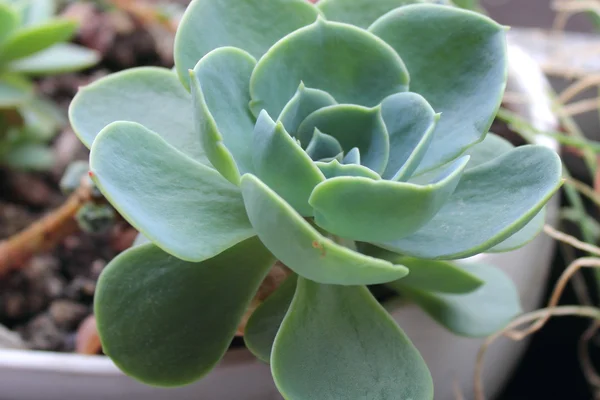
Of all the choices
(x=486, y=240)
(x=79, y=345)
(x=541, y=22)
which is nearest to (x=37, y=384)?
(x=79, y=345)

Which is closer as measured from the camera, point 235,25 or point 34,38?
point 235,25

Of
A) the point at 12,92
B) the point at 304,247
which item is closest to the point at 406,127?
the point at 304,247

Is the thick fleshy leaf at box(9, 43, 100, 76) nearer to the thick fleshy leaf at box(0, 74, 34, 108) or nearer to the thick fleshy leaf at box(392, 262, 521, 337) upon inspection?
the thick fleshy leaf at box(0, 74, 34, 108)

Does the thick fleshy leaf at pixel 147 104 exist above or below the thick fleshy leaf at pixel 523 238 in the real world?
above

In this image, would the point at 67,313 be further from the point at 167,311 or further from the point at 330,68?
the point at 330,68

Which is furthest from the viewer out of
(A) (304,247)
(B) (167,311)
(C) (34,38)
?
(C) (34,38)

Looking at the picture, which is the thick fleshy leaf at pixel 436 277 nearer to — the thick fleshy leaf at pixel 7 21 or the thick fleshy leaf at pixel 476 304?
the thick fleshy leaf at pixel 476 304

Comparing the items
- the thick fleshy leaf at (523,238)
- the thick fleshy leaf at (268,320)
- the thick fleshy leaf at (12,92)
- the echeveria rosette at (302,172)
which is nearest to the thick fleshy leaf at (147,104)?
the echeveria rosette at (302,172)
